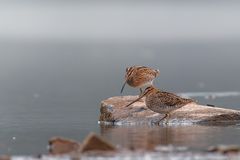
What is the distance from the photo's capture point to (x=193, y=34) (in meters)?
91.3

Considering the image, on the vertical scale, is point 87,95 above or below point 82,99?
above

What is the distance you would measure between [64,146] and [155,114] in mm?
4215

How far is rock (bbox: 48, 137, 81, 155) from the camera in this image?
45.1 feet

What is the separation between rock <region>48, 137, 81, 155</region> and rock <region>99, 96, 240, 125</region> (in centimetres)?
378

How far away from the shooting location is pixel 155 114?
17.9m

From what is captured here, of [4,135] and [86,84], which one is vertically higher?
[86,84]

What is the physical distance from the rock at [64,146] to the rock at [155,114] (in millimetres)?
3783

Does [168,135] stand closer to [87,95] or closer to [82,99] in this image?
[82,99]

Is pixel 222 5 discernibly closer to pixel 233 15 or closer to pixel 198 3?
pixel 198 3

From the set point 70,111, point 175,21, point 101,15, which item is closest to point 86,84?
point 70,111

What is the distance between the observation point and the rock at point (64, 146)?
13750 mm


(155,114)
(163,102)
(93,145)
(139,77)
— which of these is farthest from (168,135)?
(139,77)

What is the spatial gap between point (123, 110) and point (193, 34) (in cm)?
7375

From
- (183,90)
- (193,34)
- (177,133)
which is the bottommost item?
(177,133)
